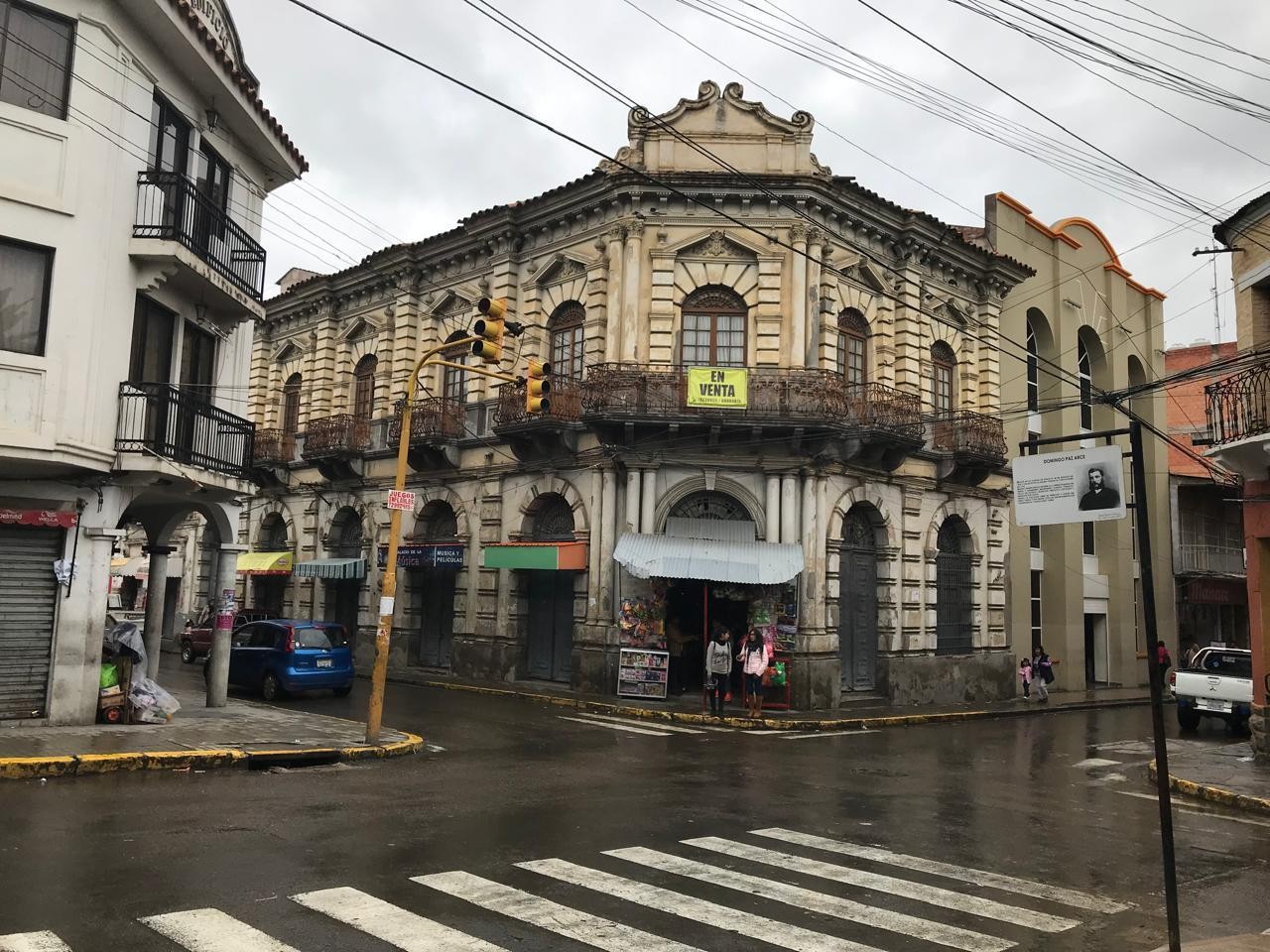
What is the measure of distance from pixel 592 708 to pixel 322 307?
18.6m

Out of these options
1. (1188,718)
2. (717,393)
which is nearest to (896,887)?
(717,393)

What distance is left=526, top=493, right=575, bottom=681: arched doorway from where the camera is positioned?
24984mm

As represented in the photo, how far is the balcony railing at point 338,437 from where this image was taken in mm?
30078

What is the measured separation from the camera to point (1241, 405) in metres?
16.3

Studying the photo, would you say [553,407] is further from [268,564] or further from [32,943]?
[32,943]

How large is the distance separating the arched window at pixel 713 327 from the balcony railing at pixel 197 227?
9.70m

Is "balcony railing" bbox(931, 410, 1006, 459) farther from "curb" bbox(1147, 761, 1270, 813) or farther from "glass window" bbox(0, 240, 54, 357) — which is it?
"glass window" bbox(0, 240, 54, 357)

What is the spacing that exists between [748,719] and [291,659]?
9569 mm

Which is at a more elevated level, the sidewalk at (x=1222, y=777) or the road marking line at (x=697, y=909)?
the road marking line at (x=697, y=909)

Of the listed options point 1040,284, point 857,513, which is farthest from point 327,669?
point 1040,284

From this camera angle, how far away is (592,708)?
21.3 m

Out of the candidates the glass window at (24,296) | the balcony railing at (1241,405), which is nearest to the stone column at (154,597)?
the glass window at (24,296)

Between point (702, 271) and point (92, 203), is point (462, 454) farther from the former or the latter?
point (92, 203)

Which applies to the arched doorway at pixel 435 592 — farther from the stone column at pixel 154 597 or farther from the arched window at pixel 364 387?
the stone column at pixel 154 597
